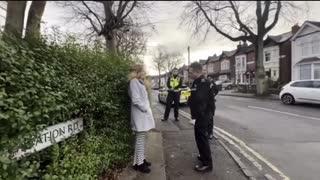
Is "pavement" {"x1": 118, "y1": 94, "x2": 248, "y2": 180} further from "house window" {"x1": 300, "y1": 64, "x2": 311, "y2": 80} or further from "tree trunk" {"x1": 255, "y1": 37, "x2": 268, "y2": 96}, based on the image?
"house window" {"x1": 300, "y1": 64, "x2": 311, "y2": 80}

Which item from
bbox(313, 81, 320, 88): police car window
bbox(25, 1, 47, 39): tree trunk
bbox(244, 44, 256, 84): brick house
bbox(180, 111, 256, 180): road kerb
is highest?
bbox(244, 44, 256, 84): brick house

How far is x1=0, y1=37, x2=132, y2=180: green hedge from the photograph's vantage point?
2664 mm

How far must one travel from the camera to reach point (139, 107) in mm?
5348

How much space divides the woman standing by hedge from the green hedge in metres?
0.26

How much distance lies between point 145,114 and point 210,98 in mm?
1237

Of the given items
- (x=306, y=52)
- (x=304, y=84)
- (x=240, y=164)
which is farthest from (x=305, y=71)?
(x=240, y=164)

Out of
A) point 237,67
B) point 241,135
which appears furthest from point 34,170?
point 237,67

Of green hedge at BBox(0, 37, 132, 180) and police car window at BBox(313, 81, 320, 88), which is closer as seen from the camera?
green hedge at BBox(0, 37, 132, 180)

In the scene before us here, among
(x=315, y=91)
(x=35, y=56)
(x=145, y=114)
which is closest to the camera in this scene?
(x=35, y=56)

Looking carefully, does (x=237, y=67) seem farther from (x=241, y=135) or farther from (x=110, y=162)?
(x=110, y=162)

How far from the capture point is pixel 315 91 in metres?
18.1

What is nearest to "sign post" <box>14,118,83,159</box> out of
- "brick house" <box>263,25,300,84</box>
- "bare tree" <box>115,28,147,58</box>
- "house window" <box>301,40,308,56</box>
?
"bare tree" <box>115,28,147,58</box>

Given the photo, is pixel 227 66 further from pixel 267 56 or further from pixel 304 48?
pixel 304 48

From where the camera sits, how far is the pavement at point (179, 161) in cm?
558
